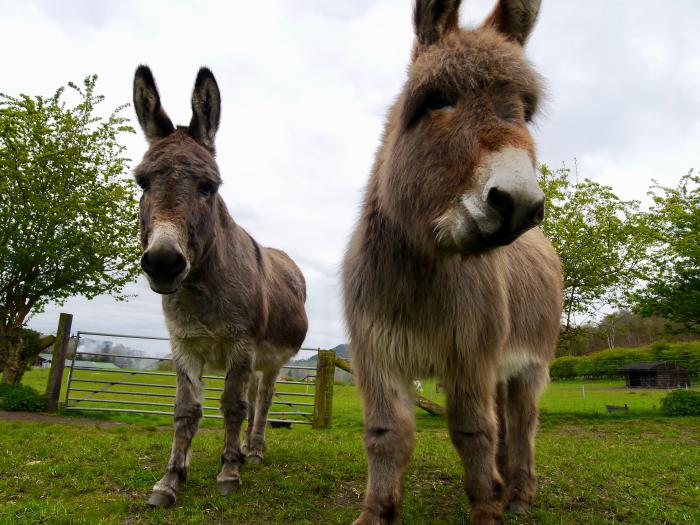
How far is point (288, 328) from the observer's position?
20.7ft

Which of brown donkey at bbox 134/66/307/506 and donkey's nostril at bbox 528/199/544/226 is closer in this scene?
donkey's nostril at bbox 528/199/544/226

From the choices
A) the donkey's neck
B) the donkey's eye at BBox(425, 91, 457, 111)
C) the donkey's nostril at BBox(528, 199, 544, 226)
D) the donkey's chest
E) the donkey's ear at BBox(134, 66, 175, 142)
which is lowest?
the donkey's chest

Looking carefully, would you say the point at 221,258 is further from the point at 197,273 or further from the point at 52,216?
the point at 52,216

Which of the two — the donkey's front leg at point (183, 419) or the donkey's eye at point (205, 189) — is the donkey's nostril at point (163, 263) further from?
the donkey's front leg at point (183, 419)

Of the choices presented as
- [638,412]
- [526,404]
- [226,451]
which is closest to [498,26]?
[526,404]

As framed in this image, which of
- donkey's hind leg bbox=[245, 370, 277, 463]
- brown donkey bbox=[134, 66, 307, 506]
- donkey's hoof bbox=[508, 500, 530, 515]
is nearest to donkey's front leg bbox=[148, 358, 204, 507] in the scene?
brown donkey bbox=[134, 66, 307, 506]

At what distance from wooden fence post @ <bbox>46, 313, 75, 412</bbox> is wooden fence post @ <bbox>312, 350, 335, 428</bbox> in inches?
242

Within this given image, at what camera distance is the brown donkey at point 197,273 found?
3.72 m

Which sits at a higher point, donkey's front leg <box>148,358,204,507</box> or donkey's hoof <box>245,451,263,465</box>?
donkey's front leg <box>148,358,204,507</box>

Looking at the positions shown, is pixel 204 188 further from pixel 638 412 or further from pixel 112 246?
pixel 638 412

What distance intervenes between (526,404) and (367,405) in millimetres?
2102

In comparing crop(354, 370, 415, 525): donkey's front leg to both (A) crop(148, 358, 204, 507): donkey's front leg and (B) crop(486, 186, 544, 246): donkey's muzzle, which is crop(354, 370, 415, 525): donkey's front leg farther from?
(A) crop(148, 358, 204, 507): donkey's front leg

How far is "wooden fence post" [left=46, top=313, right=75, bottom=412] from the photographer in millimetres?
10773

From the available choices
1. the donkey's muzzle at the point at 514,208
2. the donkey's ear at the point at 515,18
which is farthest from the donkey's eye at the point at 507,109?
the donkey's ear at the point at 515,18
